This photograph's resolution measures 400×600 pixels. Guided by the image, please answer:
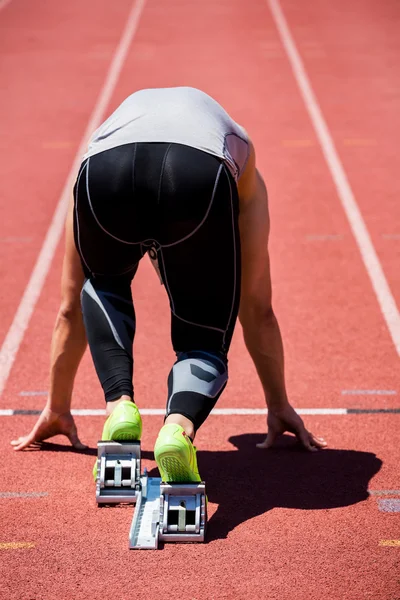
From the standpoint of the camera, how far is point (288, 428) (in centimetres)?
441

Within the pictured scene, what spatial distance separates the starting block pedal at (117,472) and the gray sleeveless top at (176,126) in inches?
41.1

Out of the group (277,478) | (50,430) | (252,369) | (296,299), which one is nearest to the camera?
(277,478)

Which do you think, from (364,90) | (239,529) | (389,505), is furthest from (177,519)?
(364,90)

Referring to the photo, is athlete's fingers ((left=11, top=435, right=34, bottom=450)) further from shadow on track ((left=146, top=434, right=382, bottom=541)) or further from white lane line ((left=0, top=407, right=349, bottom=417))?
shadow on track ((left=146, top=434, right=382, bottom=541))

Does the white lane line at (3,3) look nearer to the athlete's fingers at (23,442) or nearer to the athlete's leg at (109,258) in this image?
the athlete's fingers at (23,442)

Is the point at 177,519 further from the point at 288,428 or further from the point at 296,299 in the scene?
the point at 296,299

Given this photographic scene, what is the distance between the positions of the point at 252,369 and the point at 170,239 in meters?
2.33

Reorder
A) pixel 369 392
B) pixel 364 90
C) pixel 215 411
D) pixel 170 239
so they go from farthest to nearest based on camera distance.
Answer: pixel 364 90 < pixel 369 392 < pixel 215 411 < pixel 170 239

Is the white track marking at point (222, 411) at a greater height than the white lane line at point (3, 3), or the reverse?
the white track marking at point (222, 411)

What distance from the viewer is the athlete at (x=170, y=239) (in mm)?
3402

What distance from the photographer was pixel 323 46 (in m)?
16.6

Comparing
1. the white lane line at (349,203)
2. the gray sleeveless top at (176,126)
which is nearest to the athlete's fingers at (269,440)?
the gray sleeveless top at (176,126)

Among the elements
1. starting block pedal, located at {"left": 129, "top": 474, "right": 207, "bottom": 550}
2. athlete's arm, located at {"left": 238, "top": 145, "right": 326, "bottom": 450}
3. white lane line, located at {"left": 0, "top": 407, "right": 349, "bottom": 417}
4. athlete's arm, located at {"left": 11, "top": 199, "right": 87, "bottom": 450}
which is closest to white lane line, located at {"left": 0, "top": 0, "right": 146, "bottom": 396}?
white lane line, located at {"left": 0, "top": 407, "right": 349, "bottom": 417}

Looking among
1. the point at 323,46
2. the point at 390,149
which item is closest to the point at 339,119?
the point at 390,149
